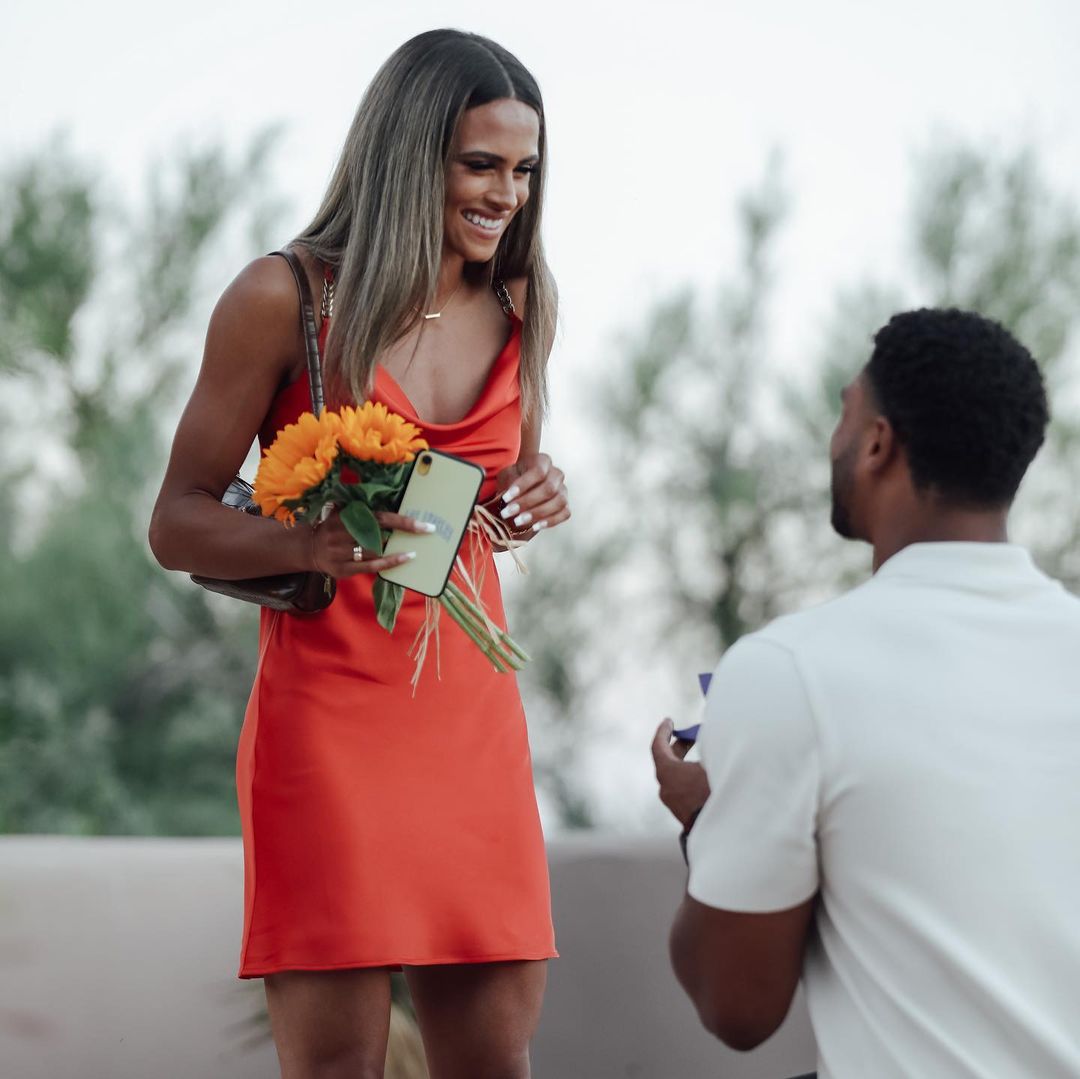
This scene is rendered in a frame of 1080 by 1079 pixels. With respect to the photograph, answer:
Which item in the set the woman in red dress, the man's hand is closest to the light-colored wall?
the woman in red dress

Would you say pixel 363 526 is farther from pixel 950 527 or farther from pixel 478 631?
pixel 950 527

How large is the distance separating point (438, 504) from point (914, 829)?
801 mm

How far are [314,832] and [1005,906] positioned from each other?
998 mm

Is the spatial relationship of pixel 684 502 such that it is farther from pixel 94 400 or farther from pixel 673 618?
pixel 94 400

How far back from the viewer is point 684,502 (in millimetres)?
9000

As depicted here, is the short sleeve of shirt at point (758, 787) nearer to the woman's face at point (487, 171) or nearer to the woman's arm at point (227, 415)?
the woman's arm at point (227, 415)

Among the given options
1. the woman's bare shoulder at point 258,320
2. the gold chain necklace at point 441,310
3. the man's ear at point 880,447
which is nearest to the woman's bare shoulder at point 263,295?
the woman's bare shoulder at point 258,320

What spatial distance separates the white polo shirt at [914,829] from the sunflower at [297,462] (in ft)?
2.19

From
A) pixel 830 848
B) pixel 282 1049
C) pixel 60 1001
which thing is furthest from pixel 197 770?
pixel 830 848

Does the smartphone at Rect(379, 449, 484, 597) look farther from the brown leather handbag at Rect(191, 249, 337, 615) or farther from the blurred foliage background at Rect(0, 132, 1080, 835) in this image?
the blurred foliage background at Rect(0, 132, 1080, 835)

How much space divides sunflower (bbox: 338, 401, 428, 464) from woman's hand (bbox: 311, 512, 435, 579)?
0.24ft

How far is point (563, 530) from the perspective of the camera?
882 cm

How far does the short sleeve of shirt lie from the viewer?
47.4 inches

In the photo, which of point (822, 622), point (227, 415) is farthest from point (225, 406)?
point (822, 622)
